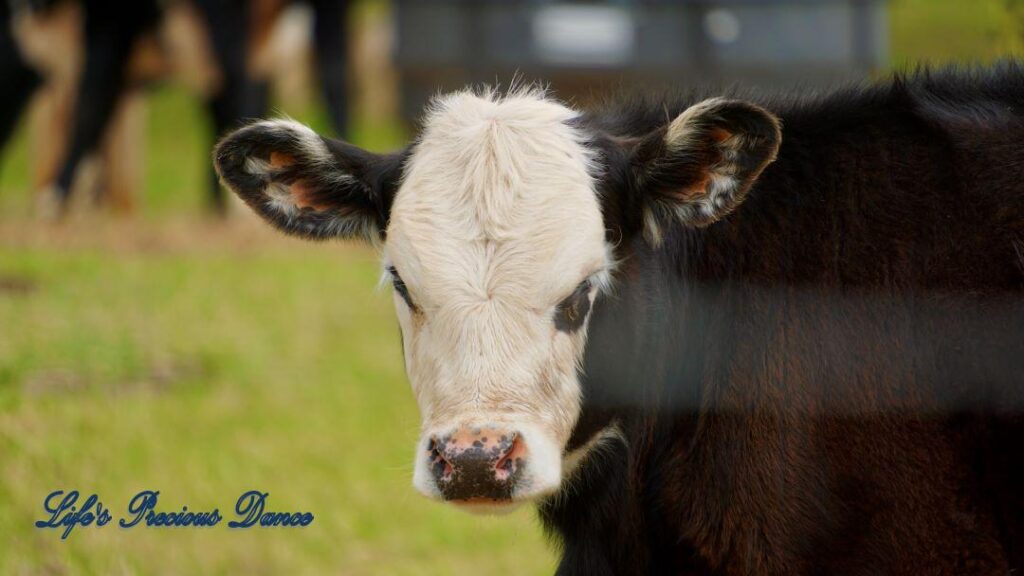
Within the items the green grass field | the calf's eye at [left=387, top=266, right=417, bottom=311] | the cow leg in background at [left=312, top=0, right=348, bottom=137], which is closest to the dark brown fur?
the calf's eye at [left=387, top=266, right=417, bottom=311]

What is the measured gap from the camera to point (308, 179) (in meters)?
4.23

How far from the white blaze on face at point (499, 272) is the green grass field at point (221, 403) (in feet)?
1.54

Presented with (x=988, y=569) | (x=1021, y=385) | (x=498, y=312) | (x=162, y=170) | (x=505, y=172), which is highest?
(x=505, y=172)

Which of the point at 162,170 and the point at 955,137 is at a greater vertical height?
the point at 955,137

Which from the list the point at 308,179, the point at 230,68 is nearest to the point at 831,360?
the point at 308,179

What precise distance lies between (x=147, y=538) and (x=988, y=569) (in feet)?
11.4

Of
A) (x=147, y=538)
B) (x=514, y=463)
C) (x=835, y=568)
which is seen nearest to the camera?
(x=514, y=463)

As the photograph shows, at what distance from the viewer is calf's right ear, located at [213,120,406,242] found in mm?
4113

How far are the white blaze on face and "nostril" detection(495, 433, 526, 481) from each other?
2 cm

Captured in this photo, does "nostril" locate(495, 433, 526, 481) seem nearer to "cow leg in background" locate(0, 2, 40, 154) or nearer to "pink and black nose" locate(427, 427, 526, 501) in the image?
"pink and black nose" locate(427, 427, 526, 501)

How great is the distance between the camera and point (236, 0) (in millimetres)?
13398

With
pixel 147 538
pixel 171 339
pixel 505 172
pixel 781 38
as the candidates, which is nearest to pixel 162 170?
pixel 781 38

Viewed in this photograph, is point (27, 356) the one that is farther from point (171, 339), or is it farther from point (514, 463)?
point (514, 463)

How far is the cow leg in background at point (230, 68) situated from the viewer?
43.0ft
